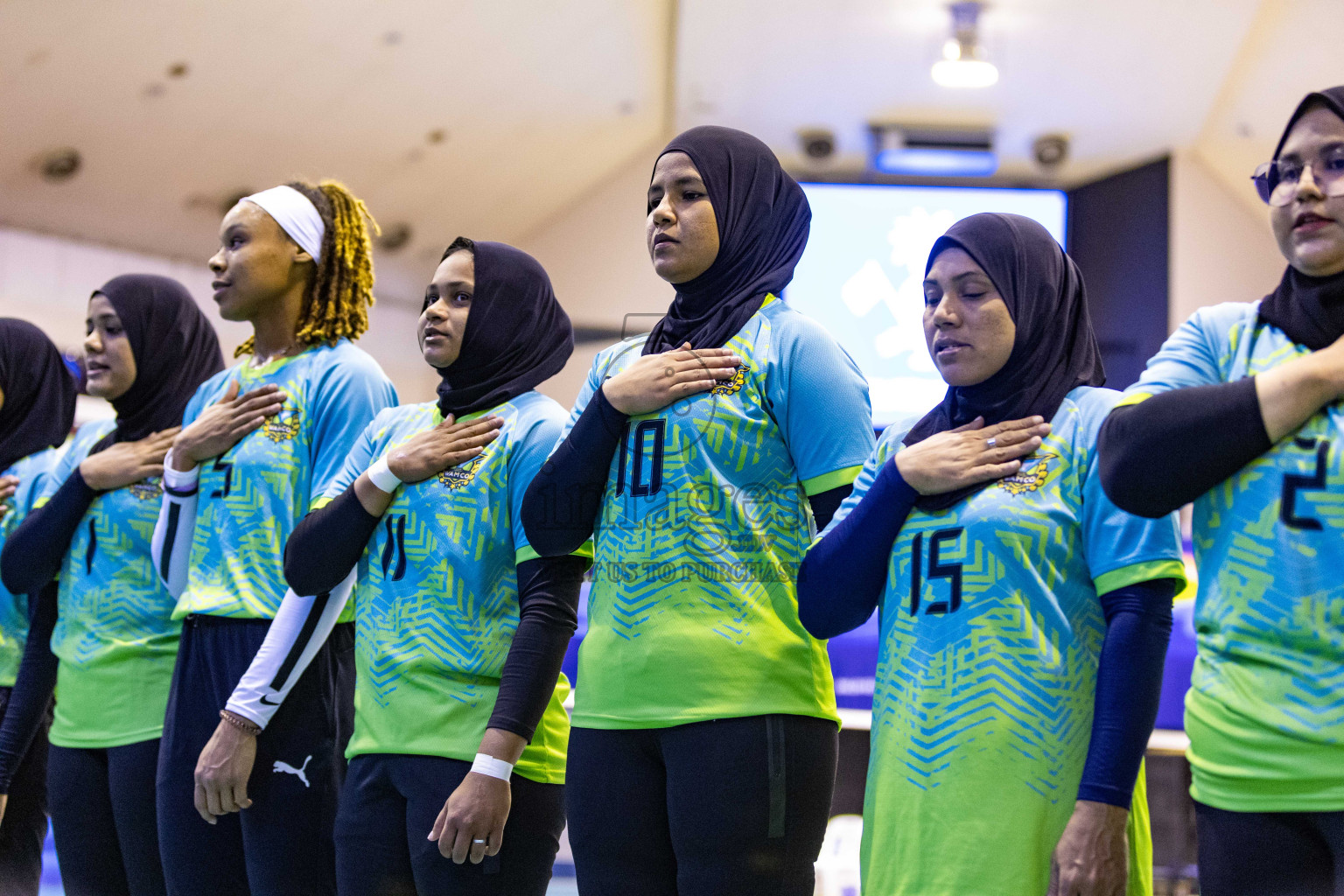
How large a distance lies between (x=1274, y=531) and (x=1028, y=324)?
0.37 meters

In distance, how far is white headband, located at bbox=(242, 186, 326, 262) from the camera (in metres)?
2.28

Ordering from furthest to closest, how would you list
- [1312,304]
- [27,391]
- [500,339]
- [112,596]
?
[27,391], [112,596], [500,339], [1312,304]

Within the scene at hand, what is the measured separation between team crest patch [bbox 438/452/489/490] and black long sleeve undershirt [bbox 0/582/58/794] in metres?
1.12

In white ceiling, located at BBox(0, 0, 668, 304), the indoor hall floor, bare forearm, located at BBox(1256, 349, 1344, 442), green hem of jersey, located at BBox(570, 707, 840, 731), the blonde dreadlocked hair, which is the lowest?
the indoor hall floor

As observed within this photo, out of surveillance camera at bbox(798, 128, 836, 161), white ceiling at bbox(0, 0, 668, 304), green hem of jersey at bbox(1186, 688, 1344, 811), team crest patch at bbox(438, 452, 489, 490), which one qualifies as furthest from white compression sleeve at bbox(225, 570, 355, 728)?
surveillance camera at bbox(798, 128, 836, 161)

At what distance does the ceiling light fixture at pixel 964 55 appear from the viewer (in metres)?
5.00

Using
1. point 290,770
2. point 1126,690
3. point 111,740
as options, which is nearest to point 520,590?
point 290,770

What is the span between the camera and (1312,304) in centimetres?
128

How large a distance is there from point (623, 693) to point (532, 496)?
29 cm

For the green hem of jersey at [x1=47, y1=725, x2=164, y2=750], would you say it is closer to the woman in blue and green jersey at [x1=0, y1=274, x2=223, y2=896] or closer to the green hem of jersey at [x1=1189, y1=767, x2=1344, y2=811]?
the woman in blue and green jersey at [x1=0, y1=274, x2=223, y2=896]

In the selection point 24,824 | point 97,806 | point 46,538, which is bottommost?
point 24,824

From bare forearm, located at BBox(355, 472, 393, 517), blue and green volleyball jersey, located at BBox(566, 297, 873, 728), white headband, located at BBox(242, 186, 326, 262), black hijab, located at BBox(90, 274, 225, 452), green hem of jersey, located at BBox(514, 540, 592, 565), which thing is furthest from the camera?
black hijab, located at BBox(90, 274, 225, 452)

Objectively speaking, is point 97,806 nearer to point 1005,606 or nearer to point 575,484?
point 575,484

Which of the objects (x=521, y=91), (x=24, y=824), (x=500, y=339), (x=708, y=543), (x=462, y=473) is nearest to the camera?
(x=708, y=543)
